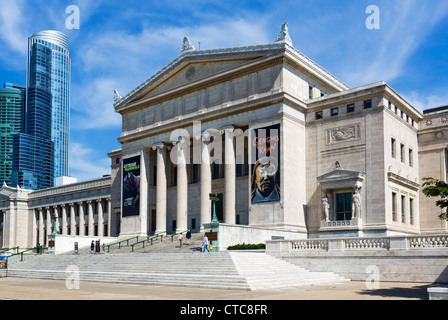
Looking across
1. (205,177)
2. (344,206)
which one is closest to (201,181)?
(205,177)

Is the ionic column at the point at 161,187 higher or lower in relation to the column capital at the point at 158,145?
lower

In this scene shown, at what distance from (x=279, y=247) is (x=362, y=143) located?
16.8 m

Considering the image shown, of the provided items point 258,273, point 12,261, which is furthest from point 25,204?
point 258,273

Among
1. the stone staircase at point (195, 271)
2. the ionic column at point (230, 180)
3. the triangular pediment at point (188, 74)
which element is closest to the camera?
the stone staircase at point (195, 271)

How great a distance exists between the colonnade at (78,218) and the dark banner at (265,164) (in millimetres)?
33874

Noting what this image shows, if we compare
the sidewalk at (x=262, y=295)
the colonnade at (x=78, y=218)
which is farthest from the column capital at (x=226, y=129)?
the colonnade at (x=78, y=218)

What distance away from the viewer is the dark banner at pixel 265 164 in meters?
50.4

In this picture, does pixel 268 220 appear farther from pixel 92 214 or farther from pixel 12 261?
pixel 92 214

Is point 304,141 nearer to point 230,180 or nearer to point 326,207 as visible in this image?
point 326,207

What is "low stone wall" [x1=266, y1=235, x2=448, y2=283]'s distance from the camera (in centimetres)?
3070

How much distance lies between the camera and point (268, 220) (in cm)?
5031

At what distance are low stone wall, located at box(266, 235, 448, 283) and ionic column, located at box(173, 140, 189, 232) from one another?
2252cm

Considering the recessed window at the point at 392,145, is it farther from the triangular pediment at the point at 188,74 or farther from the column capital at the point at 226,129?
the triangular pediment at the point at 188,74

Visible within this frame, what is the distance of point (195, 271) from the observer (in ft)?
109
